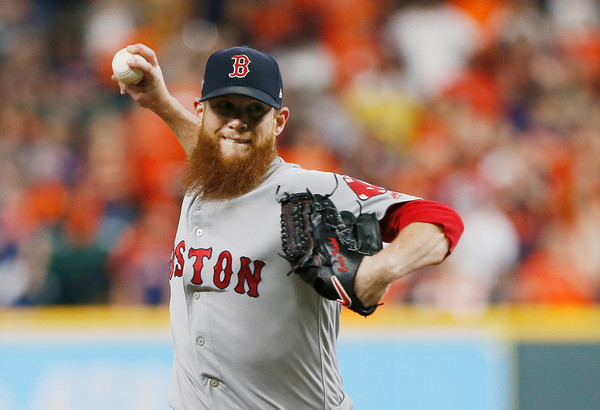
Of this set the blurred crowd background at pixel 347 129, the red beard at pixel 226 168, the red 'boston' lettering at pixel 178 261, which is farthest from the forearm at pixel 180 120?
the blurred crowd background at pixel 347 129

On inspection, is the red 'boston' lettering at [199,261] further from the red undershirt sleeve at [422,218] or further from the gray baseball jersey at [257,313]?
the red undershirt sleeve at [422,218]

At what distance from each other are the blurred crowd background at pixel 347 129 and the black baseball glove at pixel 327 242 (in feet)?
10.6

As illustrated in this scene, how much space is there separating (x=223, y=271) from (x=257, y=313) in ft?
0.62

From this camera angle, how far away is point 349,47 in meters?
9.17

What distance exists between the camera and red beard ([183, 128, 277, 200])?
319 cm

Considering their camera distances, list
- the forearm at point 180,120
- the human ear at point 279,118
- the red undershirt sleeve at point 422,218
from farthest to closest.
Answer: the forearm at point 180,120, the human ear at point 279,118, the red undershirt sleeve at point 422,218

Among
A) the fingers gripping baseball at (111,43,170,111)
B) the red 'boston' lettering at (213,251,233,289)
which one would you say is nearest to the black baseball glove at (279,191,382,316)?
the red 'boston' lettering at (213,251,233,289)

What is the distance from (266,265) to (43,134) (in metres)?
5.87

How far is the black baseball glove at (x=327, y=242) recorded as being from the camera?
2689 millimetres


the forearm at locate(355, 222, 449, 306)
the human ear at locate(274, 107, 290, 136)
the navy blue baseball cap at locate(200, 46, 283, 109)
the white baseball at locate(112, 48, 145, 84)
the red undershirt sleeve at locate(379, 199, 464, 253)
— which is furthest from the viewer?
the white baseball at locate(112, 48, 145, 84)

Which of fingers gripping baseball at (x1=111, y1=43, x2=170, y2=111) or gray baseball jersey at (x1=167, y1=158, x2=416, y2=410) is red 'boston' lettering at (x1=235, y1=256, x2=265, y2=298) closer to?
gray baseball jersey at (x1=167, y1=158, x2=416, y2=410)

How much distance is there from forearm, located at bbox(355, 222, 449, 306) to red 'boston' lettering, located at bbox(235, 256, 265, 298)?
516 mm

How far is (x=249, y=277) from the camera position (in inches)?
121

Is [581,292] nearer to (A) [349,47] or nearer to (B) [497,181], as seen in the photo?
(B) [497,181]
